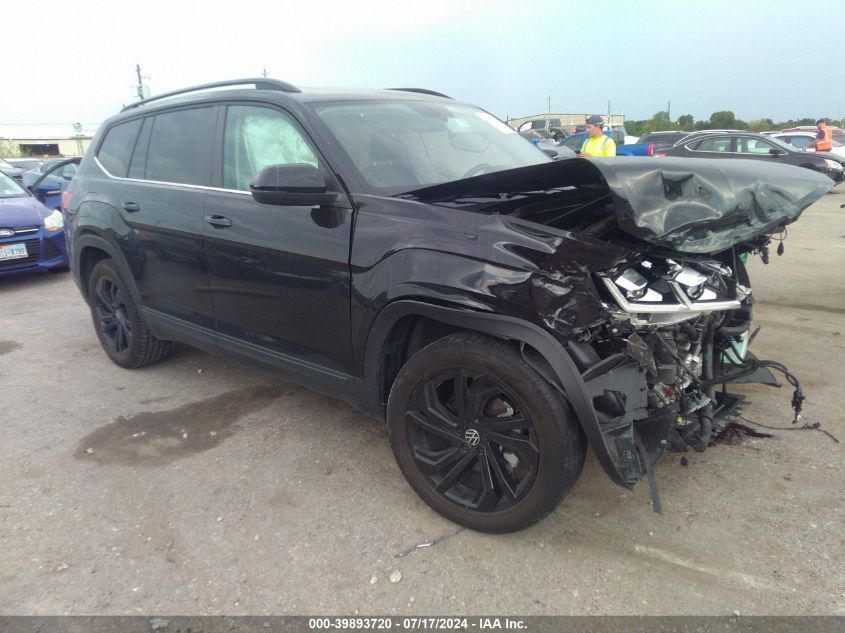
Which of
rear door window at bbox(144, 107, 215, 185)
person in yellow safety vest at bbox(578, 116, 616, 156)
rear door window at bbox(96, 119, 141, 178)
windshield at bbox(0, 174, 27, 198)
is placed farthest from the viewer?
person in yellow safety vest at bbox(578, 116, 616, 156)

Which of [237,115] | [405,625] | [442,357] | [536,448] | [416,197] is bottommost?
[405,625]

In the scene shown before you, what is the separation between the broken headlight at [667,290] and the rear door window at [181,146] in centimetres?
248

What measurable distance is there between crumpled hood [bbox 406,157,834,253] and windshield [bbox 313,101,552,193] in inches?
18.6

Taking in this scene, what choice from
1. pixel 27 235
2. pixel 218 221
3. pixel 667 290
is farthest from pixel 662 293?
pixel 27 235

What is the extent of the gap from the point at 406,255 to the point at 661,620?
5.47 feet

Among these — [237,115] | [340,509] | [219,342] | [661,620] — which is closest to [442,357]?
[340,509]

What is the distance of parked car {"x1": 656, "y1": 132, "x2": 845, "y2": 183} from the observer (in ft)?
47.0

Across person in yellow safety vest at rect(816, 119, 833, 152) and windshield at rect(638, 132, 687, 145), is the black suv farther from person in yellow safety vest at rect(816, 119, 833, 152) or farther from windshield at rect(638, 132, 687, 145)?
windshield at rect(638, 132, 687, 145)

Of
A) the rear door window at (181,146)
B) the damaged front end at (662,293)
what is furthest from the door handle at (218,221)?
the damaged front end at (662,293)

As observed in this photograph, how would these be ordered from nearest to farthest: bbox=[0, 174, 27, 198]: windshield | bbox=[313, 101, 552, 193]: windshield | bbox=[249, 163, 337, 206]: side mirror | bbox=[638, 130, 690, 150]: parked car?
bbox=[249, 163, 337, 206]: side mirror → bbox=[313, 101, 552, 193]: windshield → bbox=[0, 174, 27, 198]: windshield → bbox=[638, 130, 690, 150]: parked car

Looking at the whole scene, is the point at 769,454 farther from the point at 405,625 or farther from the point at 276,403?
the point at 276,403

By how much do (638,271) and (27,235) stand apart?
7.76 metres

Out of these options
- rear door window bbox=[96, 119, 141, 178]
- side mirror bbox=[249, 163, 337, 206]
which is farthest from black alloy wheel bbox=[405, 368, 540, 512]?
rear door window bbox=[96, 119, 141, 178]

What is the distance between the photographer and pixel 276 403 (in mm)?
4047
